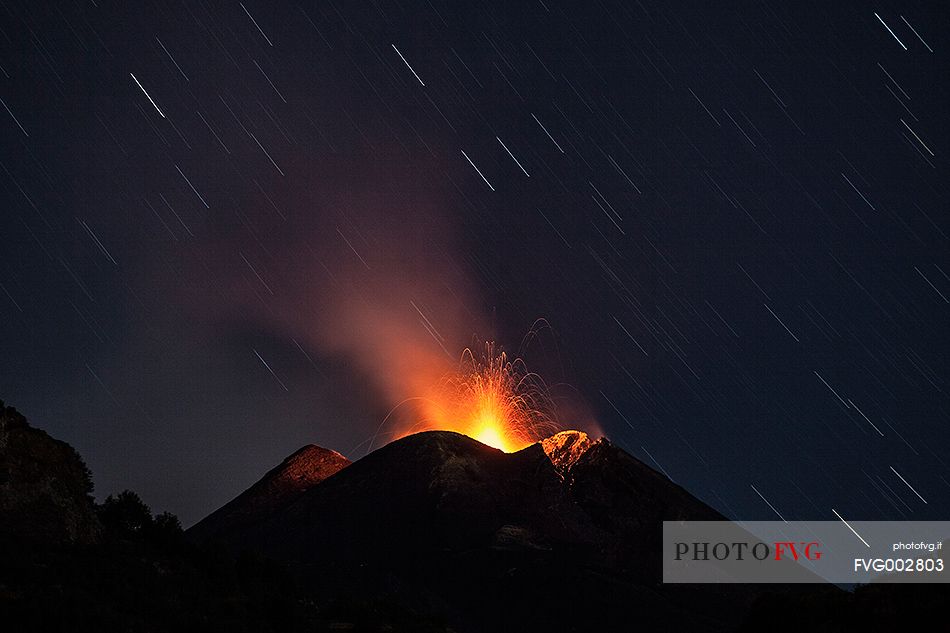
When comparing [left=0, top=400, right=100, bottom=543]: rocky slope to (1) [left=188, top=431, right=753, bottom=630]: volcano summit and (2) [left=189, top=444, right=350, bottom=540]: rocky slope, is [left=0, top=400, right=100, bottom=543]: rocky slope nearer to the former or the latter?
(1) [left=188, top=431, right=753, bottom=630]: volcano summit

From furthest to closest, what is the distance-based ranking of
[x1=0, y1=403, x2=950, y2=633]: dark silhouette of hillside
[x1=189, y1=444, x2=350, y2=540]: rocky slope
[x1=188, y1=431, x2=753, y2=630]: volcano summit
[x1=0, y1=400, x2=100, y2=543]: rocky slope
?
[x1=189, y1=444, x2=350, y2=540]: rocky slope < [x1=188, y1=431, x2=753, y2=630]: volcano summit < [x1=0, y1=400, x2=100, y2=543]: rocky slope < [x1=0, y1=403, x2=950, y2=633]: dark silhouette of hillside

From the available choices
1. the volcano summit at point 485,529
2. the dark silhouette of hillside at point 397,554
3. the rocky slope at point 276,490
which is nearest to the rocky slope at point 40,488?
the dark silhouette of hillside at point 397,554

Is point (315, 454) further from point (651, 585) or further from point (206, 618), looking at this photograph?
point (206, 618)

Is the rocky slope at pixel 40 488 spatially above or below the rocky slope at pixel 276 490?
below

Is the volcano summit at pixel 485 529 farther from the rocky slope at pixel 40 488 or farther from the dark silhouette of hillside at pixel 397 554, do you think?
the rocky slope at pixel 40 488

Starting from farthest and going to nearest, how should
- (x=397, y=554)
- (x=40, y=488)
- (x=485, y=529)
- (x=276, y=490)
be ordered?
(x=276, y=490)
(x=485, y=529)
(x=397, y=554)
(x=40, y=488)

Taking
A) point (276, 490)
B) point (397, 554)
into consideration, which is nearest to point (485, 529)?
point (397, 554)

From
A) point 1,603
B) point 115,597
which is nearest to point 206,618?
point 115,597

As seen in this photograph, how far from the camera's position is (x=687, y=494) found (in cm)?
15788

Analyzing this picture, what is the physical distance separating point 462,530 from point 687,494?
168 ft

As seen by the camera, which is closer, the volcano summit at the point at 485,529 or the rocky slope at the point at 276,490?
the volcano summit at the point at 485,529

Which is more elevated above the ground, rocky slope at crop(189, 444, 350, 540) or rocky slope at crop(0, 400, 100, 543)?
rocky slope at crop(189, 444, 350, 540)

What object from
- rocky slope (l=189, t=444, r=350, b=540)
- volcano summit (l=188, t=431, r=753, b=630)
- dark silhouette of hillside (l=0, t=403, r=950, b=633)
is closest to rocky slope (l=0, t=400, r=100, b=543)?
dark silhouette of hillside (l=0, t=403, r=950, b=633)

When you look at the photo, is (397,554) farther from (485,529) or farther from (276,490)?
(276,490)
